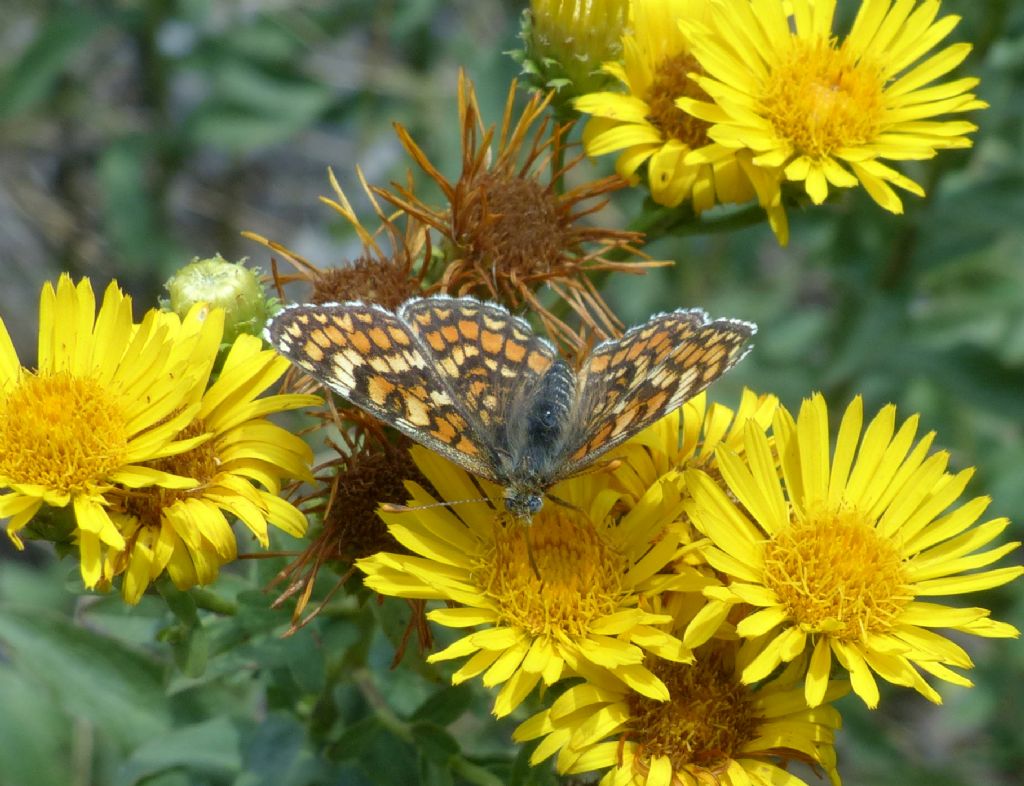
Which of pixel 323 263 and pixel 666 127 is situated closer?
pixel 666 127

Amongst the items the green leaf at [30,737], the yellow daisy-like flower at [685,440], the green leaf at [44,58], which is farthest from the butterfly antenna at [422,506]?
the green leaf at [44,58]

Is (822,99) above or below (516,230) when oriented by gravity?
above

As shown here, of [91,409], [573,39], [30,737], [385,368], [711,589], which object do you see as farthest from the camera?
[30,737]

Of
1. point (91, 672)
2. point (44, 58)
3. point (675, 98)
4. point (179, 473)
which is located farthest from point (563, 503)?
point (44, 58)

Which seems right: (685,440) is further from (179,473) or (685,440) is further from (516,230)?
(179,473)

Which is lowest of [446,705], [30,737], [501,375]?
[30,737]

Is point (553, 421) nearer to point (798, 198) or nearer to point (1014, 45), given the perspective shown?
point (798, 198)
